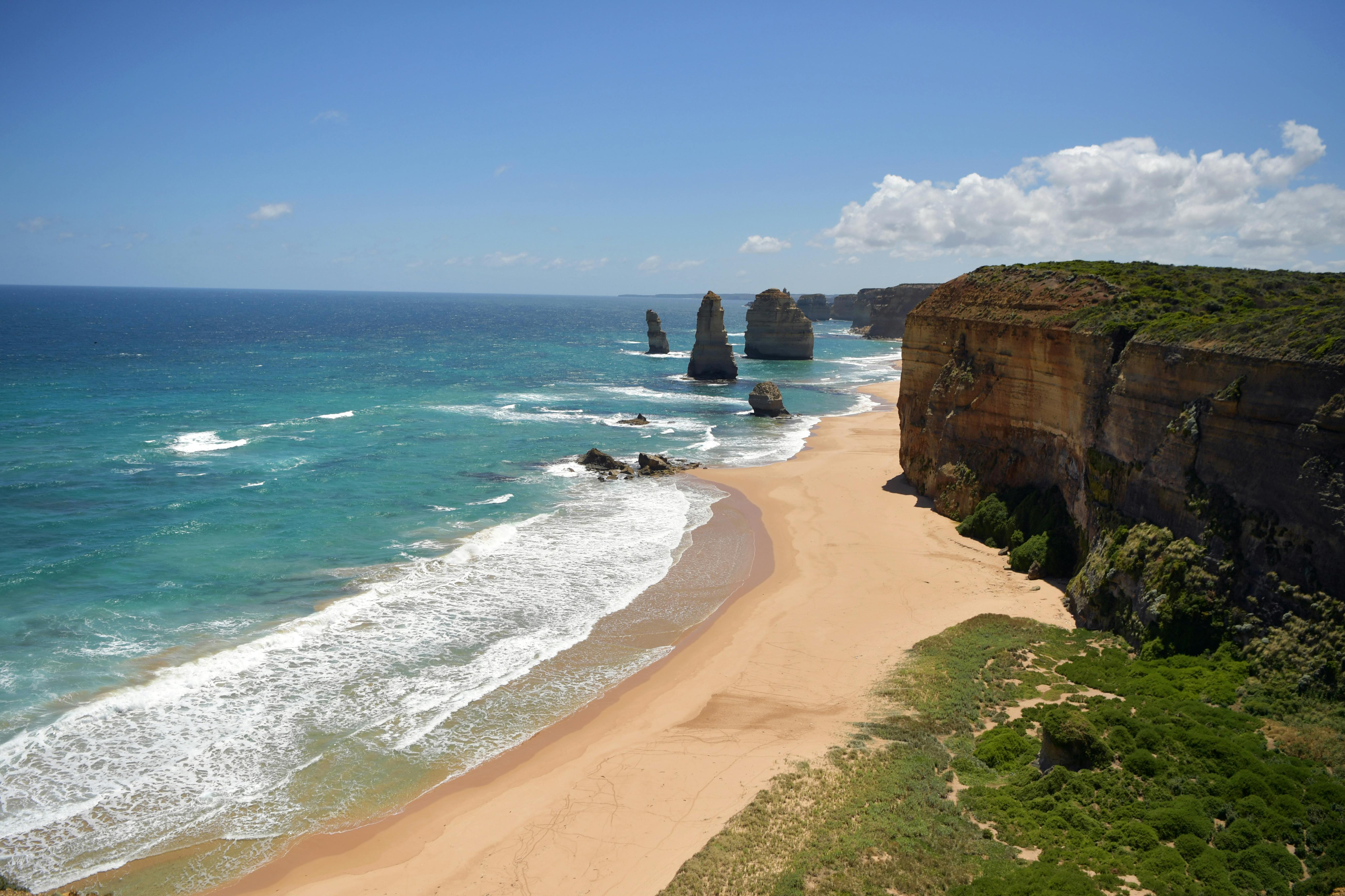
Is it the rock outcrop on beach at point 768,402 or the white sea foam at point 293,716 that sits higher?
the rock outcrop on beach at point 768,402

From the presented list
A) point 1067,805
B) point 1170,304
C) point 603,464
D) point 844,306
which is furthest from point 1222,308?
point 844,306

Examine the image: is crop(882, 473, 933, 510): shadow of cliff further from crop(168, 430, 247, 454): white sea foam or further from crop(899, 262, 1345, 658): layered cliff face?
crop(168, 430, 247, 454): white sea foam

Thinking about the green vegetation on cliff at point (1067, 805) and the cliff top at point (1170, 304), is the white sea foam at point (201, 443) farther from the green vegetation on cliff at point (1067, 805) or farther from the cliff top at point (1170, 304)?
the green vegetation on cliff at point (1067, 805)

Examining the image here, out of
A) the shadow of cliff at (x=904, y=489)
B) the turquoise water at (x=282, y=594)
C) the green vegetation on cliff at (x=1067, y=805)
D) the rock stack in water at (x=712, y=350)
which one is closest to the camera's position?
the green vegetation on cliff at (x=1067, y=805)

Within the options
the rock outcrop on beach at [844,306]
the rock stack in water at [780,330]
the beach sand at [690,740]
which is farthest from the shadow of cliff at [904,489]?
the rock outcrop on beach at [844,306]

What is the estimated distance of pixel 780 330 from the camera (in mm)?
99938

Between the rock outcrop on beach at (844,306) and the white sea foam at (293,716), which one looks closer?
the white sea foam at (293,716)

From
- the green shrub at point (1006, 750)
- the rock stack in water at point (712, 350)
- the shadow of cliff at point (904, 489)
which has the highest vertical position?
the rock stack in water at point (712, 350)

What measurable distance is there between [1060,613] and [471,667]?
51.7 ft

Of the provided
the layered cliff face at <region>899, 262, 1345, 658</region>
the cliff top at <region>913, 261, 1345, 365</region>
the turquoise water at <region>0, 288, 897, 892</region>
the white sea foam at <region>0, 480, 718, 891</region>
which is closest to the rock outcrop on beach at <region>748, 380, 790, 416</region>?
the turquoise water at <region>0, 288, 897, 892</region>

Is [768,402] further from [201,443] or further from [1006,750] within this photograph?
[1006,750]

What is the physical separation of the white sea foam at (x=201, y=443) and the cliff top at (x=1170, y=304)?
37.4 m

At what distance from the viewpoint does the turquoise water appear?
49.1 ft

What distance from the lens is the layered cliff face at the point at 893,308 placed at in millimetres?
140750
